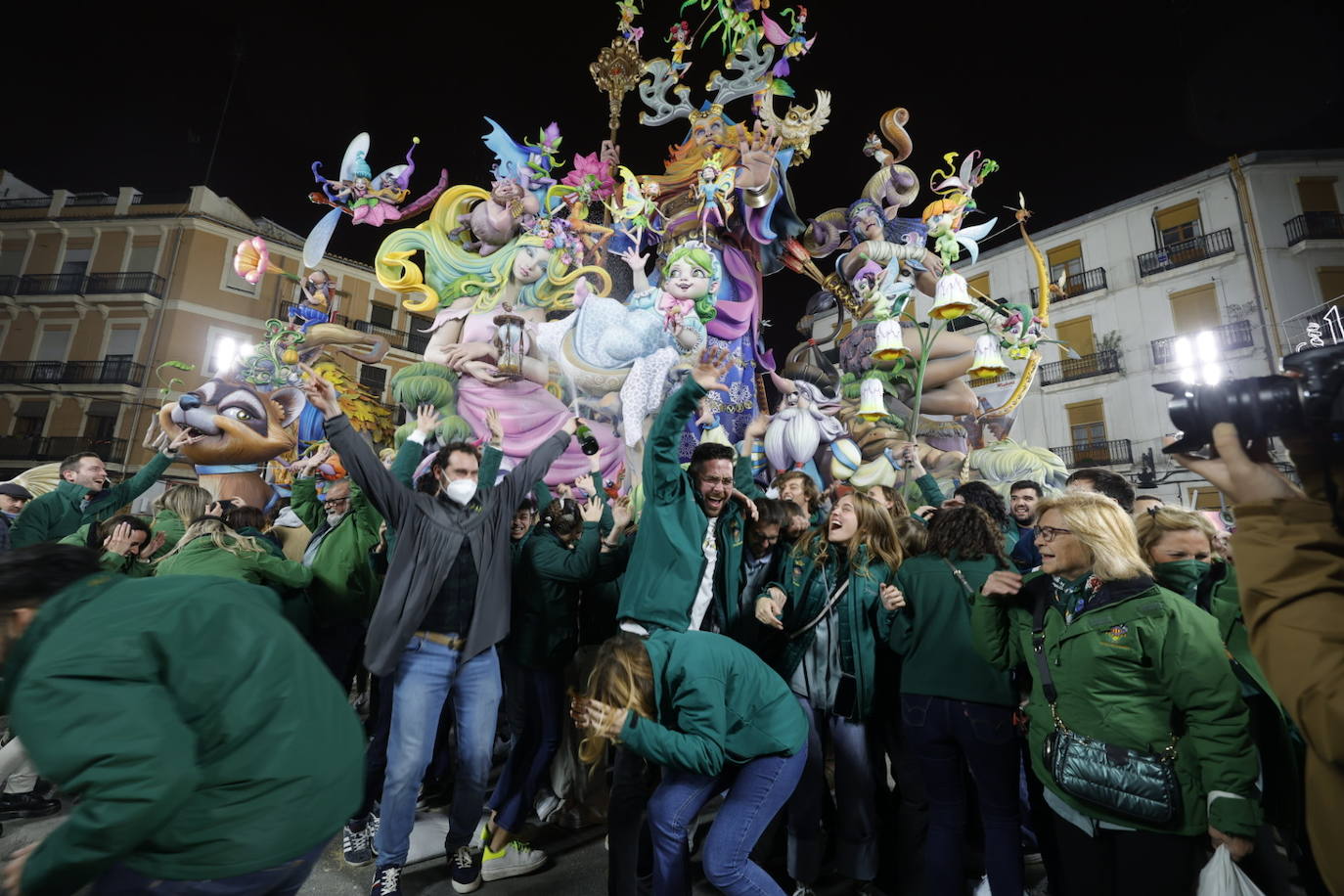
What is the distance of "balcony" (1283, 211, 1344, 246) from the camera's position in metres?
15.9

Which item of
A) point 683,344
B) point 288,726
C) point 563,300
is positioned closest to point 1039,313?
point 683,344

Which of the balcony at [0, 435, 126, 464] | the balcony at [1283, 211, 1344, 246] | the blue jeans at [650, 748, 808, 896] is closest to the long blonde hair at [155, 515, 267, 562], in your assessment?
the blue jeans at [650, 748, 808, 896]

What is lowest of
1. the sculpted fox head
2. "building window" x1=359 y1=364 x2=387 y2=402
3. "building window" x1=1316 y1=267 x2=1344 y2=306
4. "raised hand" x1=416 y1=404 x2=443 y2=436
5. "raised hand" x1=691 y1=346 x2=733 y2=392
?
"raised hand" x1=416 y1=404 x2=443 y2=436

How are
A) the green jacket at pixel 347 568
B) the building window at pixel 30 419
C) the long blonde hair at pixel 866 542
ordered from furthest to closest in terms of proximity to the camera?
1. the building window at pixel 30 419
2. the green jacket at pixel 347 568
3. the long blonde hair at pixel 866 542

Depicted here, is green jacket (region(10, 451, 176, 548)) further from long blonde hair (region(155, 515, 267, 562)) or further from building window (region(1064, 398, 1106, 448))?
building window (region(1064, 398, 1106, 448))

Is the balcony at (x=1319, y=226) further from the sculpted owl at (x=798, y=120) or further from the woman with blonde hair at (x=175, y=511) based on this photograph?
the woman with blonde hair at (x=175, y=511)

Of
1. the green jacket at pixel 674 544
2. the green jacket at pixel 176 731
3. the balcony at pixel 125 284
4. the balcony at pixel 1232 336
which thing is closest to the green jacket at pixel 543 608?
the green jacket at pixel 674 544

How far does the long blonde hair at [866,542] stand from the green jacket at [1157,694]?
101 centimetres

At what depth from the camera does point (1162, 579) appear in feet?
8.44

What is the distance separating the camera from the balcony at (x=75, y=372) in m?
20.9

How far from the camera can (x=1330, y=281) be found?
1588 centimetres

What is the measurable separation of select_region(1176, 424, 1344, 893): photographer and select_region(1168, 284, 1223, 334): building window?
802 inches

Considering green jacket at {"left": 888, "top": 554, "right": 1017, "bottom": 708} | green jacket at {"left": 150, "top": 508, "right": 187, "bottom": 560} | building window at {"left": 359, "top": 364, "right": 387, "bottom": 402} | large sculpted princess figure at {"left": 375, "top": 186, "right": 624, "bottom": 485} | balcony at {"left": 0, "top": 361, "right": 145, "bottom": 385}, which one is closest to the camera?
green jacket at {"left": 888, "top": 554, "right": 1017, "bottom": 708}

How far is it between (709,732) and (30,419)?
96.6 feet
